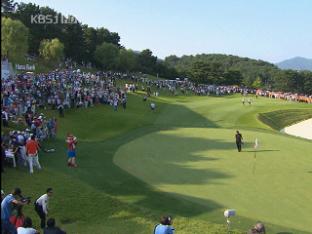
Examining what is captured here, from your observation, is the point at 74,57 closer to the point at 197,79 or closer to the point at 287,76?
the point at 197,79

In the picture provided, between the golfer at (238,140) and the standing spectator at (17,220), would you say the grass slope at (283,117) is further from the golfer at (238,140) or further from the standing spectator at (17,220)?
the standing spectator at (17,220)

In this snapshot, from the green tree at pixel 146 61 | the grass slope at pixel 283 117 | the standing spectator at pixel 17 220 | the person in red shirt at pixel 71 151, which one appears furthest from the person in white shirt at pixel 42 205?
the green tree at pixel 146 61

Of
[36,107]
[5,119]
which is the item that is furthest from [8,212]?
[36,107]

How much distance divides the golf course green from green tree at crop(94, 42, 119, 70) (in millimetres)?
72424

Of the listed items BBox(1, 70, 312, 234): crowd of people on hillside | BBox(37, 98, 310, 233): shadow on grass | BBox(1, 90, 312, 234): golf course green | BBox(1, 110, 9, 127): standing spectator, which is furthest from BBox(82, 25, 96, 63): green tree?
BBox(1, 110, 9, 127): standing spectator

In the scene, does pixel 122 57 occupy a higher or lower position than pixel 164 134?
higher

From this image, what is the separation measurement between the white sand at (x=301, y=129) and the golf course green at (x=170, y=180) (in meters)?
22.7

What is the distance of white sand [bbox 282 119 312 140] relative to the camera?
64188 millimetres

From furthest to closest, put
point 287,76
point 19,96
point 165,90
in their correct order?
point 287,76 < point 165,90 < point 19,96

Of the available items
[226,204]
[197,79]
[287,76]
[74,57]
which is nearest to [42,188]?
[226,204]

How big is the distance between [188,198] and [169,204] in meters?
1.23

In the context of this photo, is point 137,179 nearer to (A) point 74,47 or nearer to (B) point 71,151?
(B) point 71,151

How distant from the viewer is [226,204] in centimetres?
2100

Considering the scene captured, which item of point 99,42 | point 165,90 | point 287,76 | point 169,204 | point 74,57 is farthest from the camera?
point 287,76
